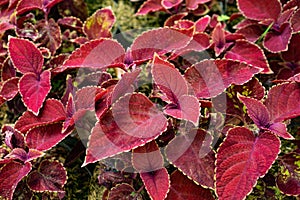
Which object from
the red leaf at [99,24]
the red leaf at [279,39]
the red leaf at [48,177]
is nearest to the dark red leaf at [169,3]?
the red leaf at [99,24]

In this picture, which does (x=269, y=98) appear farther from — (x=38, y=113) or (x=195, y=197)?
(x=38, y=113)

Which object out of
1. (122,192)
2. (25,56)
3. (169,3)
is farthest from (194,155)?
(169,3)

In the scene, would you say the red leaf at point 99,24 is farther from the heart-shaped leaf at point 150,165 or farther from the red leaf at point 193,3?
the heart-shaped leaf at point 150,165

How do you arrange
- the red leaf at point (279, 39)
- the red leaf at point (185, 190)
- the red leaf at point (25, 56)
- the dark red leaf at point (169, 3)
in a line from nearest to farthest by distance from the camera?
the red leaf at point (185, 190)
the red leaf at point (25, 56)
the red leaf at point (279, 39)
the dark red leaf at point (169, 3)

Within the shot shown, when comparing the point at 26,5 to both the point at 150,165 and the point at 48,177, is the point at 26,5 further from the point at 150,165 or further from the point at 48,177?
the point at 150,165

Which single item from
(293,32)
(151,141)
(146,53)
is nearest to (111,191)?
(151,141)

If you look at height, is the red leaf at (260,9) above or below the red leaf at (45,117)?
above

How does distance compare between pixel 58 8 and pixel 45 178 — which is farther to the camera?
pixel 58 8
